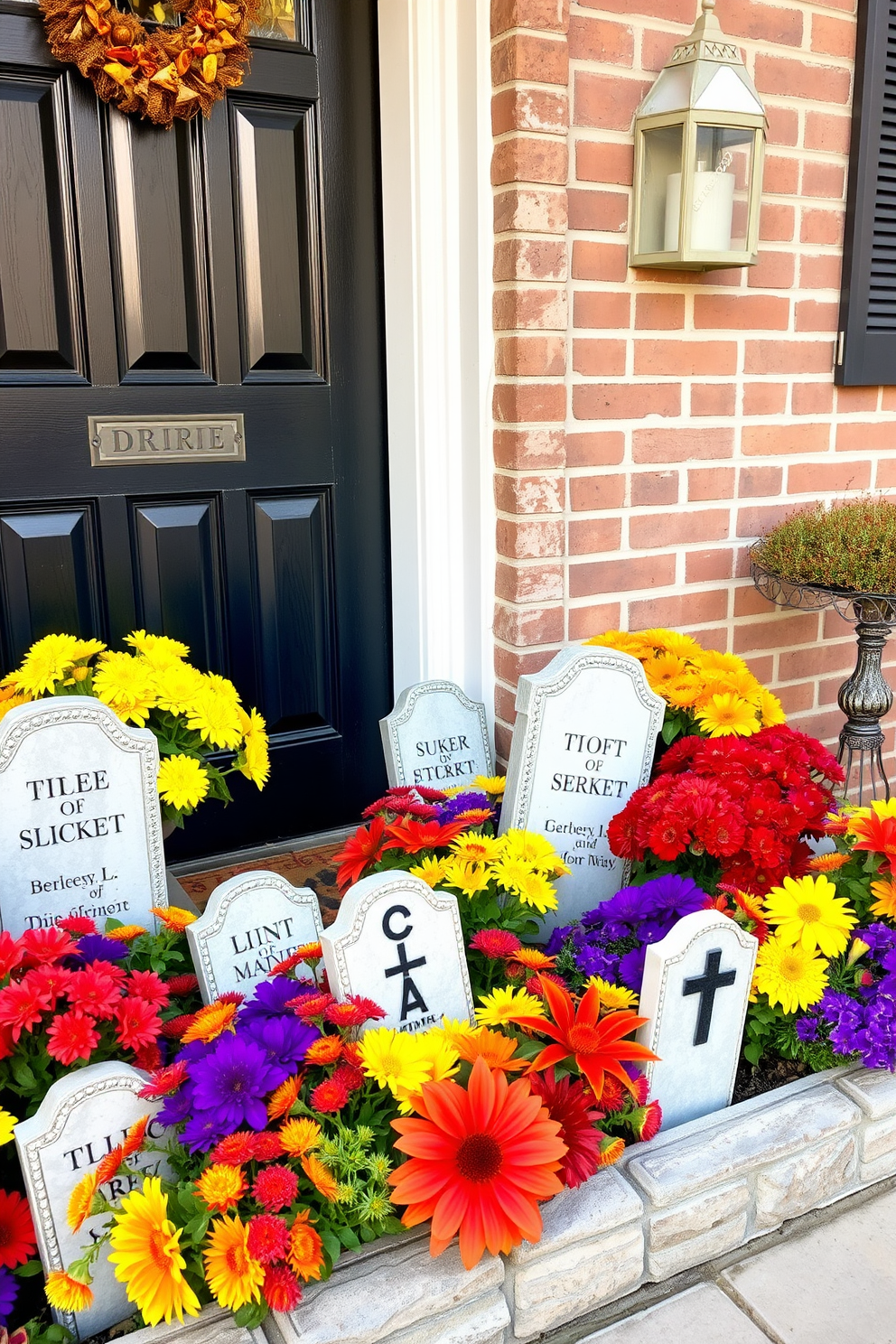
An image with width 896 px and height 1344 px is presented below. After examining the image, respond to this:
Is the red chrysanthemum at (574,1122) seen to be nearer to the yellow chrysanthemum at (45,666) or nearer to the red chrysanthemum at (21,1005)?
the red chrysanthemum at (21,1005)

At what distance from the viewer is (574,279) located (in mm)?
1874

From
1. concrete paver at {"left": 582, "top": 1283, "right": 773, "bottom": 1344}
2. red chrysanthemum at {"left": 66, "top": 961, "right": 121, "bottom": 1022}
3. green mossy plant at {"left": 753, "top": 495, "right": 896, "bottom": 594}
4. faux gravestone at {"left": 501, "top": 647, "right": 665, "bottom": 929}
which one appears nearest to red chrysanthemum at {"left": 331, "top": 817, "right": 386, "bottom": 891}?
faux gravestone at {"left": 501, "top": 647, "right": 665, "bottom": 929}

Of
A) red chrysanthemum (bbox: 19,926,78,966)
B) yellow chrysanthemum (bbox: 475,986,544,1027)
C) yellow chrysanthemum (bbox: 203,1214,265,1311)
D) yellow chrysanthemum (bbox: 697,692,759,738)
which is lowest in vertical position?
yellow chrysanthemum (bbox: 203,1214,265,1311)

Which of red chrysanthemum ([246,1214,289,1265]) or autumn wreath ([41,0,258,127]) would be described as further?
autumn wreath ([41,0,258,127])

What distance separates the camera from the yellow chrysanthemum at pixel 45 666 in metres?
1.54

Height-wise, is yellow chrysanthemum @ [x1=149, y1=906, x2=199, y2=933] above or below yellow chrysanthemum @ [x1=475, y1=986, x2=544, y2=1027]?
below

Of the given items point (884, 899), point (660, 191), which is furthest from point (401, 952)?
point (660, 191)

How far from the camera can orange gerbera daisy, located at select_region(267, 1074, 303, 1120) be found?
1027 mm

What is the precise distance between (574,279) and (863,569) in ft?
2.49

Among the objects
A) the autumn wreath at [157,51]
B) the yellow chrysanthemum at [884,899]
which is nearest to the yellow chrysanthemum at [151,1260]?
the yellow chrysanthemum at [884,899]

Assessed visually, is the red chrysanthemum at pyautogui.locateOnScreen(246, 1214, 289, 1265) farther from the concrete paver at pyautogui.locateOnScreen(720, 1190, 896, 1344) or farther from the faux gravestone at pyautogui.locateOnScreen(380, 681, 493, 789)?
the faux gravestone at pyautogui.locateOnScreen(380, 681, 493, 789)

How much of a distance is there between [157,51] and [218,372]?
20.8 inches

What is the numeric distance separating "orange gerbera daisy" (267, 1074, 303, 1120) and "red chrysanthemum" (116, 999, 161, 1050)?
0.16m

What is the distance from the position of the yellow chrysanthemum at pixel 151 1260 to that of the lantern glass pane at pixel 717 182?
67.8 inches
